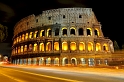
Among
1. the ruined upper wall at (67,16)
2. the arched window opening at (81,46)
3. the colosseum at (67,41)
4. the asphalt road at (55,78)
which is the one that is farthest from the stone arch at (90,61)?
the asphalt road at (55,78)

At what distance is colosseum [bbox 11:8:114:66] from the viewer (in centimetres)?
3844

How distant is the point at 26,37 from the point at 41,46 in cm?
711

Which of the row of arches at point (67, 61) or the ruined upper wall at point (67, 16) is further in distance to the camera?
the ruined upper wall at point (67, 16)

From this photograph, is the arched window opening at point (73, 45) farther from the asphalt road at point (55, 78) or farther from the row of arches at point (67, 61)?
the asphalt road at point (55, 78)

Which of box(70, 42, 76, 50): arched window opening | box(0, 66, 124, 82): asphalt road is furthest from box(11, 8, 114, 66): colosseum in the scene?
box(0, 66, 124, 82): asphalt road

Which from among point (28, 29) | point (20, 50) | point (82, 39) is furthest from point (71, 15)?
point (20, 50)

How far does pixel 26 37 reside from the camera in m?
48.3

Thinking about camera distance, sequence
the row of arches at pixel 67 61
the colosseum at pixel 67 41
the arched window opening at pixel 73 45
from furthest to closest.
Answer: the arched window opening at pixel 73 45
the colosseum at pixel 67 41
the row of arches at pixel 67 61

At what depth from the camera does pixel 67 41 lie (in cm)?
3969

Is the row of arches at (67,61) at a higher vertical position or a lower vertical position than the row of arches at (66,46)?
lower

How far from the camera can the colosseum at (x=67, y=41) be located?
38.4 metres

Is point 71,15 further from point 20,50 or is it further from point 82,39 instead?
point 20,50

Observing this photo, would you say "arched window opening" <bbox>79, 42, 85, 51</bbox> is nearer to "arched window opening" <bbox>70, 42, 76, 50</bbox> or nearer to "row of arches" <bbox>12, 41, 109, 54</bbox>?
"row of arches" <bbox>12, 41, 109, 54</bbox>

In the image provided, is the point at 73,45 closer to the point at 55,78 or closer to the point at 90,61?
the point at 90,61
